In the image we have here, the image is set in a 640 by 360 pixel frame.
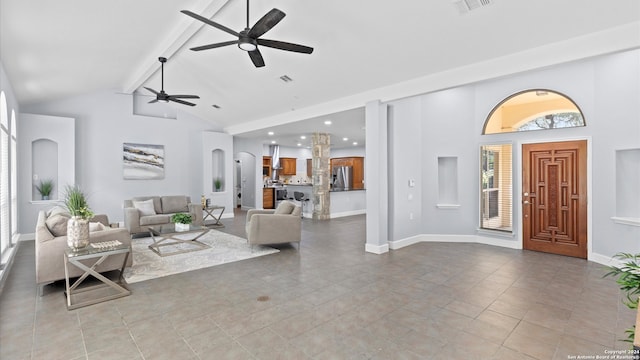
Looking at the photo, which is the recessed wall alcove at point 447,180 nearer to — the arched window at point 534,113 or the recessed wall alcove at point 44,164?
the arched window at point 534,113

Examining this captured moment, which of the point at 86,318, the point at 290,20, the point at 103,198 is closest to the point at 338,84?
the point at 290,20

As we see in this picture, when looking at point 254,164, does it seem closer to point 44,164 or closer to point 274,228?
point 44,164

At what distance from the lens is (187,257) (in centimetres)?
512

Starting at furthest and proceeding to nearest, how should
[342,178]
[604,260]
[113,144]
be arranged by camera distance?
[342,178] → [113,144] → [604,260]

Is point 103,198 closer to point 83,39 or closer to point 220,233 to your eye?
point 220,233

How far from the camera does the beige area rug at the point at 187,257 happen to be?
4.36 meters

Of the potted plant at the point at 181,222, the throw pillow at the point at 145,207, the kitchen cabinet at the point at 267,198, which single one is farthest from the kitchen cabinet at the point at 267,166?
the potted plant at the point at 181,222

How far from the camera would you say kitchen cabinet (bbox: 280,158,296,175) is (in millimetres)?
14141

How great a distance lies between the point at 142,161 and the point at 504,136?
350 inches

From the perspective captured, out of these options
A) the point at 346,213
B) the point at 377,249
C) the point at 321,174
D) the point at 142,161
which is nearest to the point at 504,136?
the point at 377,249

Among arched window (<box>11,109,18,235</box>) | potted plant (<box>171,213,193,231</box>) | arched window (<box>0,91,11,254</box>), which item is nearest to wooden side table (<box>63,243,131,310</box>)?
potted plant (<box>171,213,193,231</box>)

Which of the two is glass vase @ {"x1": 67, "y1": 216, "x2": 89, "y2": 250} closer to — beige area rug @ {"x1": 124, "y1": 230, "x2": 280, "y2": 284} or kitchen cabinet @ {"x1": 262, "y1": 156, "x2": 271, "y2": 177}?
beige area rug @ {"x1": 124, "y1": 230, "x2": 280, "y2": 284}

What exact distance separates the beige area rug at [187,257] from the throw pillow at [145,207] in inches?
28.3

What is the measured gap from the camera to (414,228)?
20.8ft
